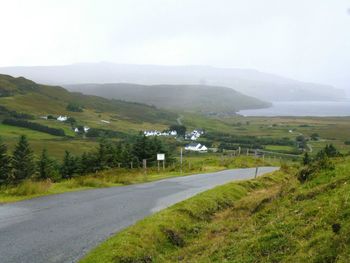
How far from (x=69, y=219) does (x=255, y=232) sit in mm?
7240

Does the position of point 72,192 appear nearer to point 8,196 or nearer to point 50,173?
point 8,196

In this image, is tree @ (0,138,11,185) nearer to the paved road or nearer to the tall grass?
the tall grass

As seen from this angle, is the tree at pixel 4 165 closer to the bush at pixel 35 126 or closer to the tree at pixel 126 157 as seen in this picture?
the tree at pixel 126 157

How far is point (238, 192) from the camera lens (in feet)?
69.0

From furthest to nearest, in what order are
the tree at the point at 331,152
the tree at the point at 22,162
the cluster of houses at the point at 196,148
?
the cluster of houses at the point at 196,148, the tree at the point at 22,162, the tree at the point at 331,152

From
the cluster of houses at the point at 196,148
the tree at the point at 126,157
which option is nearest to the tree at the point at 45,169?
the tree at the point at 126,157

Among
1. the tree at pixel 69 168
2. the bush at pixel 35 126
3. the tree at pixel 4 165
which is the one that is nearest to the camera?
the tree at pixel 4 165

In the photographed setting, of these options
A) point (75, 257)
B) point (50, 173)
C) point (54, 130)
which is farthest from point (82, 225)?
point (54, 130)

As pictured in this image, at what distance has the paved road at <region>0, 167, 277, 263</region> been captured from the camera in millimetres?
10773

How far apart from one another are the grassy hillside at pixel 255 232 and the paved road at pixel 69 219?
3.20ft

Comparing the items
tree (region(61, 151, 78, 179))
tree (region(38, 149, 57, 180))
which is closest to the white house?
tree (region(61, 151, 78, 179))

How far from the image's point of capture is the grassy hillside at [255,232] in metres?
7.86

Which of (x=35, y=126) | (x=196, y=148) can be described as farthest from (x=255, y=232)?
(x=35, y=126)

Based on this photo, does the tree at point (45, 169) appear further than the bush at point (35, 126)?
No
